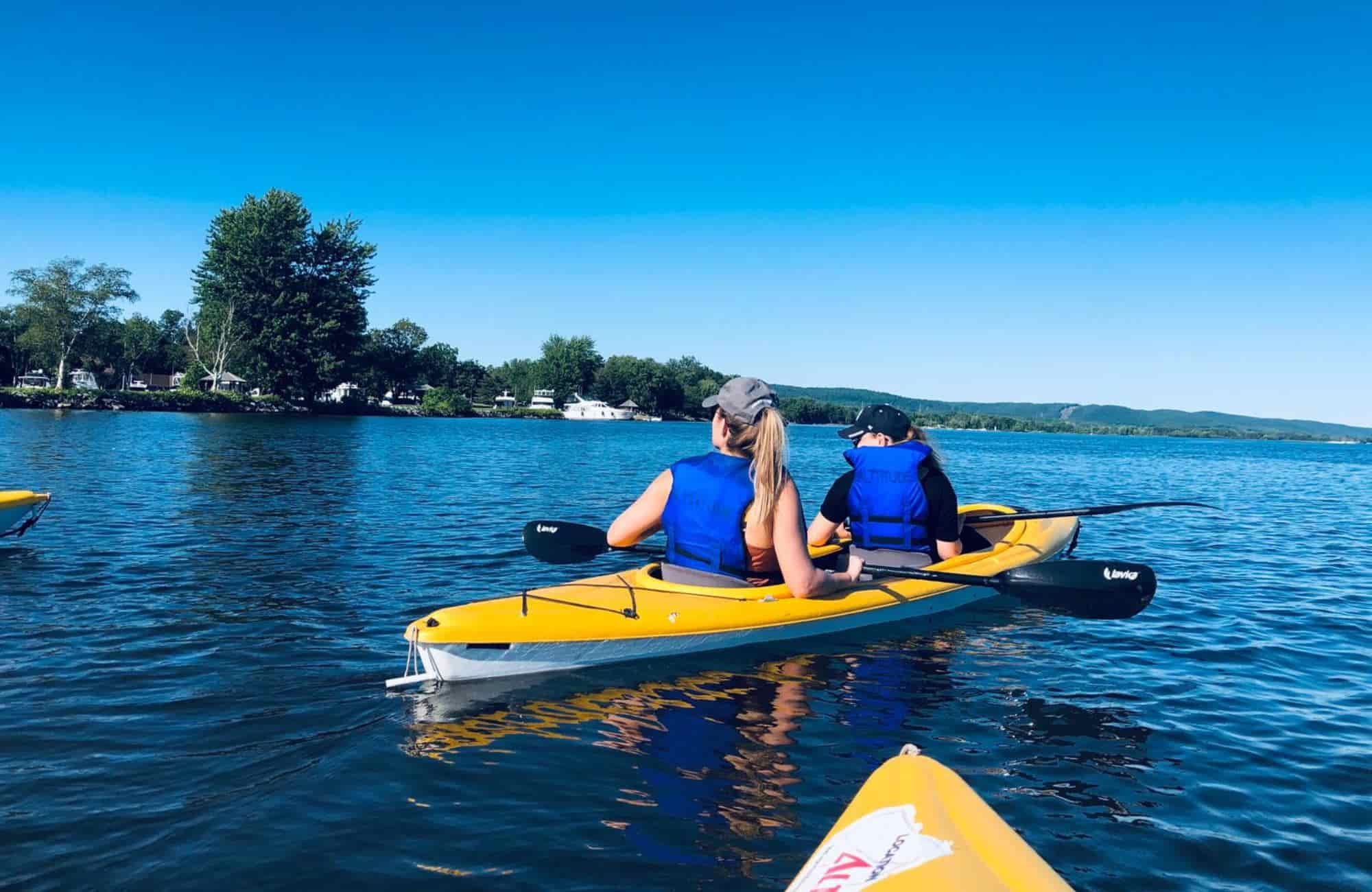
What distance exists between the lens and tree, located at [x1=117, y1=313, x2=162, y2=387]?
9231cm

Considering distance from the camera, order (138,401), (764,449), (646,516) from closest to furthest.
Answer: (764,449) < (646,516) < (138,401)

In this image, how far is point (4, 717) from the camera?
488 cm

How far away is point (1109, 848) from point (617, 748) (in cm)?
265

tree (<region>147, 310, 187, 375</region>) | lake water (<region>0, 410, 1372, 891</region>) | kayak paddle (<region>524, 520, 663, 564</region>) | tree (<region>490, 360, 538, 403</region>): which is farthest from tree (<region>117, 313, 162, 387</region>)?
kayak paddle (<region>524, 520, 663, 564</region>)

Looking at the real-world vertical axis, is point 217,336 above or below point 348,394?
above

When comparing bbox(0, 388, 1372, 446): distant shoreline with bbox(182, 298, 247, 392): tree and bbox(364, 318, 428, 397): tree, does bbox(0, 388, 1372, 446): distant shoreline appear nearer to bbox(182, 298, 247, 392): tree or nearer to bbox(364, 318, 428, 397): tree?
bbox(182, 298, 247, 392): tree

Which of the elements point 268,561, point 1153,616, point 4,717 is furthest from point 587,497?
point 4,717

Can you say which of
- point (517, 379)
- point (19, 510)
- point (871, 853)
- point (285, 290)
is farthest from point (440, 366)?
point (871, 853)

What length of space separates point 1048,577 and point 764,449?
3.14m

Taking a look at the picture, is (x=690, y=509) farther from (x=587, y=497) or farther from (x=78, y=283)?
(x=78, y=283)

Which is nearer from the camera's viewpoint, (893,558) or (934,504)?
(934,504)

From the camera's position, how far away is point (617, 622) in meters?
5.98

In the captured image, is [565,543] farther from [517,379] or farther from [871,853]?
[517,379]

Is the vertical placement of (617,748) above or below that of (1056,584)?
below
